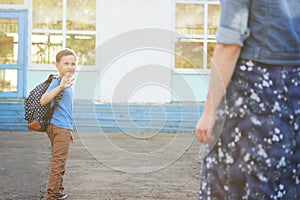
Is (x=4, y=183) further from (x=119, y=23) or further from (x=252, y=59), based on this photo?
(x=119, y=23)

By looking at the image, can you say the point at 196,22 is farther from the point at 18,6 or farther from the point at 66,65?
the point at 66,65

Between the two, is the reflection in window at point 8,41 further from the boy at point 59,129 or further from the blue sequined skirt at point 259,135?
the blue sequined skirt at point 259,135

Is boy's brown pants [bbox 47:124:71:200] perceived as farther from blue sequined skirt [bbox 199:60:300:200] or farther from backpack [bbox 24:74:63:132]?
blue sequined skirt [bbox 199:60:300:200]

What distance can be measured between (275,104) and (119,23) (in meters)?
10.8

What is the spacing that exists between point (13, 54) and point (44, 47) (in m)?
0.70

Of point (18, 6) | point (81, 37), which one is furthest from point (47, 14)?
point (81, 37)

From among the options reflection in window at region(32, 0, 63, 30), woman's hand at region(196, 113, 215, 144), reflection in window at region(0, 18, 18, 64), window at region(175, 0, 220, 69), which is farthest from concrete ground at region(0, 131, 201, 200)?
window at region(175, 0, 220, 69)

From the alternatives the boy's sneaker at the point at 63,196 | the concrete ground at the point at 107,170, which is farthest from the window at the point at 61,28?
the boy's sneaker at the point at 63,196

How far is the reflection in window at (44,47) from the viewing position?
44.4 feet

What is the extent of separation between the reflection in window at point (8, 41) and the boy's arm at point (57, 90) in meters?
8.54

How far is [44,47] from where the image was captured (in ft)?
44.5

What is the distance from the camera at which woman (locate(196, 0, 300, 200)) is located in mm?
2404

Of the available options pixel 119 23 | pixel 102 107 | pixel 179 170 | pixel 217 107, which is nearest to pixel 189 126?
pixel 102 107

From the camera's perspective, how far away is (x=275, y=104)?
2.41 meters
